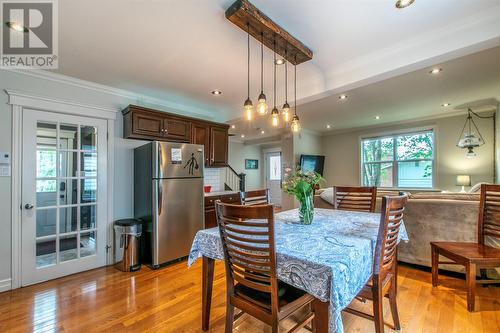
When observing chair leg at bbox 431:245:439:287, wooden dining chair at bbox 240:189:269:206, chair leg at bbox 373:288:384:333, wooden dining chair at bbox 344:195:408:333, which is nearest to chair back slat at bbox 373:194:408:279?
wooden dining chair at bbox 344:195:408:333

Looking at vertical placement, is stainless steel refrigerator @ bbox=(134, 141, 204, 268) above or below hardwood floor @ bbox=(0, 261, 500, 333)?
above

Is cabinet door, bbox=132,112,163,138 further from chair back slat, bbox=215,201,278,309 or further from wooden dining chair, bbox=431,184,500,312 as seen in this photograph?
wooden dining chair, bbox=431,184,500,312

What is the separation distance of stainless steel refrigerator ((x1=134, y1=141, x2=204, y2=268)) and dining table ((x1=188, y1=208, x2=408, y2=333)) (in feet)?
5.08

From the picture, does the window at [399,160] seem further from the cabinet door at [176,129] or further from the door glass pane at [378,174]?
the cabinet door at [176,129]

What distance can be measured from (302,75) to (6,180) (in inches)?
143

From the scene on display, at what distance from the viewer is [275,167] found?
29.0ft

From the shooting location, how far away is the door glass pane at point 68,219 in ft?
9.70

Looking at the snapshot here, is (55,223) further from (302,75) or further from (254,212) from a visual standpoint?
(302,75)

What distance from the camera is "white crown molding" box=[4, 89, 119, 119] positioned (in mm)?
2643

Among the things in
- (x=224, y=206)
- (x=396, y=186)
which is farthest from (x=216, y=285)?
(x=396, y=186)

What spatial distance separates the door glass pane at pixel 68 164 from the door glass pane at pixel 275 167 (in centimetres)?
647

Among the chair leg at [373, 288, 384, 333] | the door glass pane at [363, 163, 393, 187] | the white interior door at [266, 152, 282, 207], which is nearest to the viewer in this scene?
the chair leg at [373, 288, 384, 333]

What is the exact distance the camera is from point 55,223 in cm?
290

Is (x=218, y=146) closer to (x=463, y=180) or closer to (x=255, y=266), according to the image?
(x=255, y=266)
